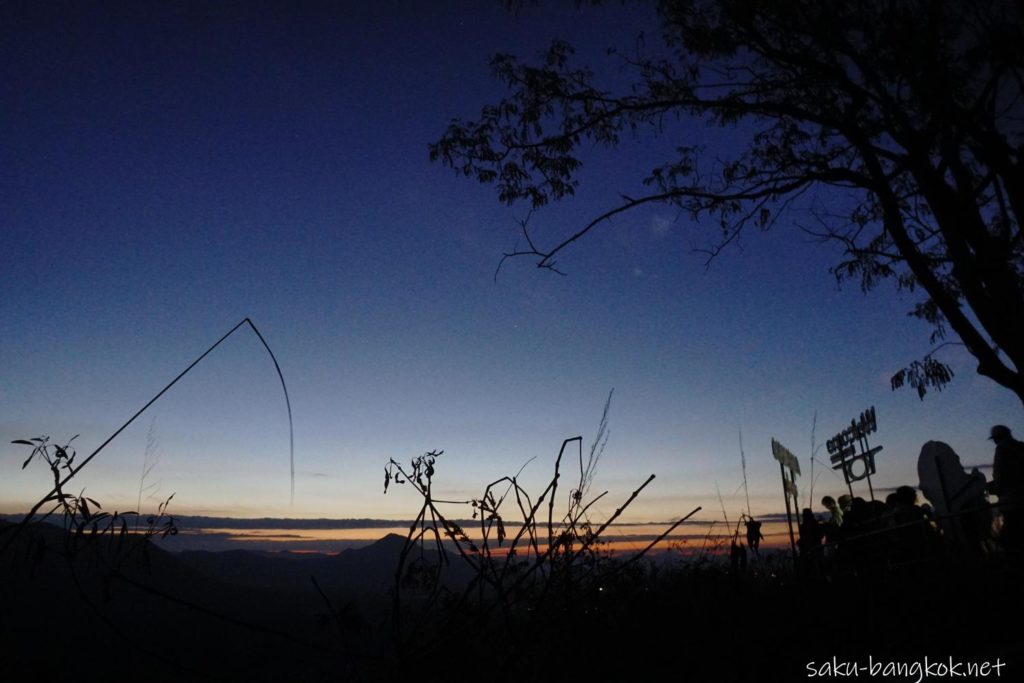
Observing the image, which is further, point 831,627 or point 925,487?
point 925,487

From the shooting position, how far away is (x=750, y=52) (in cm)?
919

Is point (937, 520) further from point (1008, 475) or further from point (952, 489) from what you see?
point (952, 489)

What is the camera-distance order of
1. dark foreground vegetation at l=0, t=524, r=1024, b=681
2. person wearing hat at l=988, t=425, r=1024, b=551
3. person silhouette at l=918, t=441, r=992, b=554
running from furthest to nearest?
person silhouette at l=918, t=441, r=992, b=554
person wearing hat at l=988, t=425, r=1024, b=551
dark foreground vegetation at l=0, t=524, r=1024, b=681

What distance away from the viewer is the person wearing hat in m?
6.71

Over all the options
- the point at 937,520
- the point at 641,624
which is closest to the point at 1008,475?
the point at 937,520

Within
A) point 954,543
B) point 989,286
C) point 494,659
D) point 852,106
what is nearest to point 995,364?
point 989,286

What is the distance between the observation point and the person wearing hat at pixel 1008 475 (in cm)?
671

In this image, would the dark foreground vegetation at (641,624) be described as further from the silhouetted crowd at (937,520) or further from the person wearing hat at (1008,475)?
the person wearing hat at (1008,475)

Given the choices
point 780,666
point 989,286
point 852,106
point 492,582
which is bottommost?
point 780,666

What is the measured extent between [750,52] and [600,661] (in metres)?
9.06

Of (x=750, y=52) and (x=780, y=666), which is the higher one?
(x=750, y=52)

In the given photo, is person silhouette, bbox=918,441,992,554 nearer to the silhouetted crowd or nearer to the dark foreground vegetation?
the silhouetted crowd

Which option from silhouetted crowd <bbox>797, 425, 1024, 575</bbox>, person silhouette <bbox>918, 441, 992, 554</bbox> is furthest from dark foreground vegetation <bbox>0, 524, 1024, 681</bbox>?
person silhouette <bbox>918, 441, 992, 554</bbox>

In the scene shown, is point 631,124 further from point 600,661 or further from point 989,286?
point 600,661
